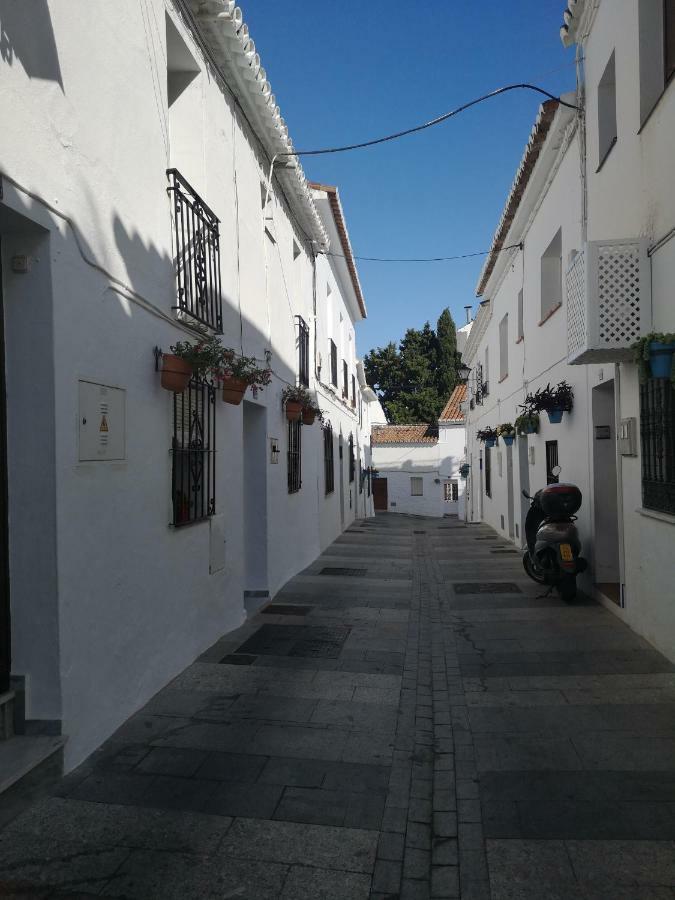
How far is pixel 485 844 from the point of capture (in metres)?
2.89

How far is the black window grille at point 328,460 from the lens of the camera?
13445 millimetres

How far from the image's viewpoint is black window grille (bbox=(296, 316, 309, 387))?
34.7ft

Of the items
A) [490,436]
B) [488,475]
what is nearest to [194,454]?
[490,436]

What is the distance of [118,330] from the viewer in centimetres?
415

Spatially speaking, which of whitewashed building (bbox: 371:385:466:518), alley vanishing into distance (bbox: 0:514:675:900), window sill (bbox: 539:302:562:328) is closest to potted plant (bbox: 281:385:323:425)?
window sill (bbox: 539:302:562:328)

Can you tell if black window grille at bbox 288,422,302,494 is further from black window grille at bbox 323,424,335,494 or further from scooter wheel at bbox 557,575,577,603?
scooter wheel at bbox 557,575,577,603

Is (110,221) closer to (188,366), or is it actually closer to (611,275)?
(188,366)

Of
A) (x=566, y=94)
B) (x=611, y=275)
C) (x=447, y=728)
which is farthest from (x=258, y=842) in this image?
(x=566, y=94)

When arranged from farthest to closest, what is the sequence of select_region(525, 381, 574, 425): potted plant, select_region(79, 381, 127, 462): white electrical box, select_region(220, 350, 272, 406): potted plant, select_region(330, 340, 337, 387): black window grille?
select_region(330, 340, 337, 387): black window grille
select_region(525, 381, 574, 425): potted plant
select_region(220, 350, 272, 406): potted plant
select_region(79, 381, 127, 462): white electrical box

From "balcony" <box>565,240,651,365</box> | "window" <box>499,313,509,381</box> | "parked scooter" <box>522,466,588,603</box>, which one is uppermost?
"window" <box>499,313,509,381</box>

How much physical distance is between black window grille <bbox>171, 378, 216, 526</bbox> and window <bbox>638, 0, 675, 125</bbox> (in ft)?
14.1

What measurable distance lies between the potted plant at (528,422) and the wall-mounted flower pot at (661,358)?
546cm

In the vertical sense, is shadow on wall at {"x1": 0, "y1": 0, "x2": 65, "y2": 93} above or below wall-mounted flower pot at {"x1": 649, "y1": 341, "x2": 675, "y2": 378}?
above

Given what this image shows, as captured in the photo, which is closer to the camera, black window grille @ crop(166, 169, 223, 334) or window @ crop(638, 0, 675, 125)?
black window grille @ crop(166, 169, 223, 334)
